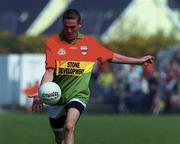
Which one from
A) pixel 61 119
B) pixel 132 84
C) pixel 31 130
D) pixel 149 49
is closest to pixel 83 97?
pixel 61 119

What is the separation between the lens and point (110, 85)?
36.2 meters

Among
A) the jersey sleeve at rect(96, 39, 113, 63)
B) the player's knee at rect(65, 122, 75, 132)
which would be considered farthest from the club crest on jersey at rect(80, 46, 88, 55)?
the player's knee at rect(65, 122, 75, 132)

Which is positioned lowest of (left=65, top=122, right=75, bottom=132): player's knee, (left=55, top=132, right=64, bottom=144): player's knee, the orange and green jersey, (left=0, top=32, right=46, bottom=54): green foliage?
(left=0, top=32, right=46, bottom=54): green foliage

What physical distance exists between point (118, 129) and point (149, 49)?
29.4m

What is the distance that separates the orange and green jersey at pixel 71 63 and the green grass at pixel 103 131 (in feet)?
18.5

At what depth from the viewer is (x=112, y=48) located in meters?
52.6

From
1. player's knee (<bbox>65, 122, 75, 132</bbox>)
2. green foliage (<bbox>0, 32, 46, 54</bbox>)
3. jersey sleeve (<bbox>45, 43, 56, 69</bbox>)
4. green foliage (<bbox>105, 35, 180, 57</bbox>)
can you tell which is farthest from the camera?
green foliage (<bbox>0, 32, 46, 54</bbox>)

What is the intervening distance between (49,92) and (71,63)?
0.68 metres

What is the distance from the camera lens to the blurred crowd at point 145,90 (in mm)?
33188

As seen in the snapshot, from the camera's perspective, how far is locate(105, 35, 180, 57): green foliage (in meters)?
52.1

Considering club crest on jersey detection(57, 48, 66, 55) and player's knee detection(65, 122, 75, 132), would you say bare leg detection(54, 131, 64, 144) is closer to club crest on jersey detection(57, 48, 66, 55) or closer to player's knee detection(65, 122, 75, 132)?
player's knee detection(65, 122, 75, 132)

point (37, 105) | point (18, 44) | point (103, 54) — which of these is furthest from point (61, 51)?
point (18, 44)

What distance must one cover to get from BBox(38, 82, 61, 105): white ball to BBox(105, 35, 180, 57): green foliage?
1538 inches

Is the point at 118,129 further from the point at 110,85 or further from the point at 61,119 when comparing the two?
the point at 110,85
